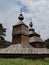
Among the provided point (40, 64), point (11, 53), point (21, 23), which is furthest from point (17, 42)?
point (40, 64)

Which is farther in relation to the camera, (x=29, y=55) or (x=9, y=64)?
(x=29, y=55)

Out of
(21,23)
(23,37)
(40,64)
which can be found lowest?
(40,64)

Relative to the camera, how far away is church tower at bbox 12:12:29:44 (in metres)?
38.8

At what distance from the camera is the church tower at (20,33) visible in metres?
38.8

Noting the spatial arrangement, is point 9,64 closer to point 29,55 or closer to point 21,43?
point 29,55

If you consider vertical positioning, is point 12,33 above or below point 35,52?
above

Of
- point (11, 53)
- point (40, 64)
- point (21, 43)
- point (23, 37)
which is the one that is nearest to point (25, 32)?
point (23, 37)

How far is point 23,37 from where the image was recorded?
39.1 meters

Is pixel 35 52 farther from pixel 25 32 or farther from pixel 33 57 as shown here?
pixel 25 32

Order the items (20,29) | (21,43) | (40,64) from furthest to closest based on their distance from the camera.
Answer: (20,29)
(21,43)
(40,64)

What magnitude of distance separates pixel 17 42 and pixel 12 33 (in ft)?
9.03

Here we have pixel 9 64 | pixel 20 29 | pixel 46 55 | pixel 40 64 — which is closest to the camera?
pixel 9 64

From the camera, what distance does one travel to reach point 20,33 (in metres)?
38.8

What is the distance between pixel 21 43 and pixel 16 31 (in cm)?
398
